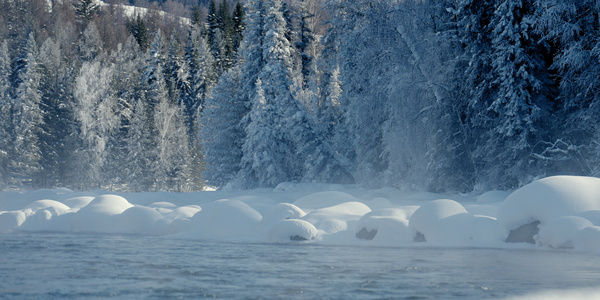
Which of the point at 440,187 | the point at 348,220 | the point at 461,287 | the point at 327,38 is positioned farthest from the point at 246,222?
the point at 327,38

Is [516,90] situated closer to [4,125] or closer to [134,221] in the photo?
[134,221]

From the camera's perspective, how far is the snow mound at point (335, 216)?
44.5 ft

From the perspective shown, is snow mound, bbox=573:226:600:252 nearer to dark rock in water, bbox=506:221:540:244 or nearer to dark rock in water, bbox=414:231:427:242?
dark rock in water, bbox=506:221:540:244

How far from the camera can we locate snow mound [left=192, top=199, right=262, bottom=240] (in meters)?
13.8

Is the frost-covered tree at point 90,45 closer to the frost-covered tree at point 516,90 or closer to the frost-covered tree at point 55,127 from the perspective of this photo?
the frost-covered tree at point 55,127

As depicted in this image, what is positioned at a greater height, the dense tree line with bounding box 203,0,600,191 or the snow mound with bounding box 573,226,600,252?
the dense tree line with bounding box 203,0,600,191

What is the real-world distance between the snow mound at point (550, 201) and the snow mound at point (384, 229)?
1839mm

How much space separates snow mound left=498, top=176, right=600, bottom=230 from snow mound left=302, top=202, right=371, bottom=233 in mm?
3391

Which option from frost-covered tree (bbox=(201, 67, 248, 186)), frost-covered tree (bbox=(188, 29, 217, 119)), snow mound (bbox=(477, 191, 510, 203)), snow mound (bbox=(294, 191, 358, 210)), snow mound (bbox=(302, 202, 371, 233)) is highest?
frost-covered tree (bbox=(188, 29, 217, 119))

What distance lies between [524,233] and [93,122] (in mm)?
43597

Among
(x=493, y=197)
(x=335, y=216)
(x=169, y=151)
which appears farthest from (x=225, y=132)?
(x=335, y=216)

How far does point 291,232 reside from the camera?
12906 mm

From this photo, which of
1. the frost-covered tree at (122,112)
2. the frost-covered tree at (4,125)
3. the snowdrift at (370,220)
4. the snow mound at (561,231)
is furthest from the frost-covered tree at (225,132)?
the snow mound at (561,231)

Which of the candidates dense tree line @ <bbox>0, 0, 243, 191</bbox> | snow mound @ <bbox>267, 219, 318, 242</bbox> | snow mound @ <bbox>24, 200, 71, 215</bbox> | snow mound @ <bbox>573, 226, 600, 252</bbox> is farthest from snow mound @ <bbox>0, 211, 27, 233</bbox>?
dense tree line @ <bbox>0, 0, 243, 191</bbox>
